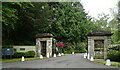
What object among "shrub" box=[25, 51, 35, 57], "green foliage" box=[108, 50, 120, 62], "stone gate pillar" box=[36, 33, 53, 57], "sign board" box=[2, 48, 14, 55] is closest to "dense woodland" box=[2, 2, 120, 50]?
"sign board" box=[2, 48, 14, 55]

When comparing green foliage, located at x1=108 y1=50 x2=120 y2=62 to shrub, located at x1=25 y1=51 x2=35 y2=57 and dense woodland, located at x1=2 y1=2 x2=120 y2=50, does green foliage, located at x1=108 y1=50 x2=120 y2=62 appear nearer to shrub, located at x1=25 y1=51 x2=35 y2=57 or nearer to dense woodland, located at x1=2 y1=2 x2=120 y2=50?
dense woodland, located at x1=2 y1=2 x2=120 y2=50

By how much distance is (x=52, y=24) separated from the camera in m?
25.2

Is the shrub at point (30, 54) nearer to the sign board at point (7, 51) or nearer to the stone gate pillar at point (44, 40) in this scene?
the stone gate pillar at point (44, 40)

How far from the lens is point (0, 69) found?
779 cm

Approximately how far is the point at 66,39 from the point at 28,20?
11.3 metres

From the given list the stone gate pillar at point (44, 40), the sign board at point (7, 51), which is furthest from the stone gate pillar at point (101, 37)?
the sign board at point (7, 51)

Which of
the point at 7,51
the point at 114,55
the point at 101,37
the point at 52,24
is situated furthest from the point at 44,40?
the point at 52,24

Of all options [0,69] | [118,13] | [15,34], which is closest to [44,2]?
[15,34]

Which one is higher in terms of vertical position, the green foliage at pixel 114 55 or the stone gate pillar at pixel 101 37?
the stone gate pillar at pixel 101 37

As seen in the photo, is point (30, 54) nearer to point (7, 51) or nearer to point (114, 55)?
point (7, 51)

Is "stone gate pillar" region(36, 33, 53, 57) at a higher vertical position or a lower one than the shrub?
higher

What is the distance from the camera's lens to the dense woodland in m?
17.2

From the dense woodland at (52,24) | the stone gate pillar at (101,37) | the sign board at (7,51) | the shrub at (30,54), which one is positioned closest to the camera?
the stone gate pillar at (101,37)

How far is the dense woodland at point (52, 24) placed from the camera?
17.2 meters
